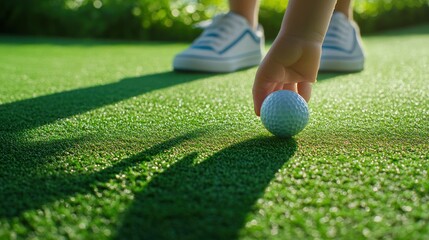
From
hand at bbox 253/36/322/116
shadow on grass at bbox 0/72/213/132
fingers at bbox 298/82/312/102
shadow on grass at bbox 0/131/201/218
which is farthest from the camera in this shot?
shadow on grass at bbox 0/72/213/132

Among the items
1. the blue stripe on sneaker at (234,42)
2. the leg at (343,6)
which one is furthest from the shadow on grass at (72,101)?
the leg at (343,6)

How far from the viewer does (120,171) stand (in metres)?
1.15

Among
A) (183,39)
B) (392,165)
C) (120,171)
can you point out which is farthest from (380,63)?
(183,39)

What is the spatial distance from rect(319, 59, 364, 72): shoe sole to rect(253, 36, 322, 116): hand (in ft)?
4.56

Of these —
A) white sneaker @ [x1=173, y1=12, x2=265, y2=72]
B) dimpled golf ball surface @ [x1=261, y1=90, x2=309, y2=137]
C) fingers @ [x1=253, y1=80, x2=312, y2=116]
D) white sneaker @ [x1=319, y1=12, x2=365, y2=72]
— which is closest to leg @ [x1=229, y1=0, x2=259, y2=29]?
white sneaker @ [x1=173, y1=12, x2=265, y2=72]

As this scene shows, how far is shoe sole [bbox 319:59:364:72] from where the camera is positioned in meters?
2.81

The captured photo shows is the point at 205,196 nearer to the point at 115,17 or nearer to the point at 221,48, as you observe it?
the point at 221,48

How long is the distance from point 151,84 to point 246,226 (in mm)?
1696

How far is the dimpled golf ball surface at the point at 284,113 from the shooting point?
140cm

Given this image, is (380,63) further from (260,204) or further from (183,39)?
(183,39)

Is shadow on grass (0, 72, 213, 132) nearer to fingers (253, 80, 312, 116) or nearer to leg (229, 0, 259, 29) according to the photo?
leg (229, 0, 259, 29)

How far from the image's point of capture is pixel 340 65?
2816 mm

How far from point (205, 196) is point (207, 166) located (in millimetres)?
187

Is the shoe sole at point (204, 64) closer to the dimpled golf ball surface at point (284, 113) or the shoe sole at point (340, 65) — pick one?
the shoe sole at point (340, 65)
